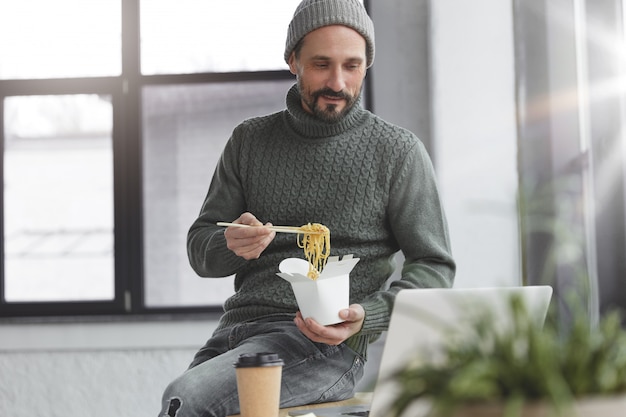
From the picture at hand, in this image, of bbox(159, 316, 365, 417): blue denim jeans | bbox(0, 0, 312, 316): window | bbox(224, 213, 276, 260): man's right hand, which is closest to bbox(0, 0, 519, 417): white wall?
bbox(0, 0, 312, 316): window

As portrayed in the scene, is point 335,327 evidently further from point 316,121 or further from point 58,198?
point 58,198

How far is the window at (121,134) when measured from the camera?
3875 millimetres

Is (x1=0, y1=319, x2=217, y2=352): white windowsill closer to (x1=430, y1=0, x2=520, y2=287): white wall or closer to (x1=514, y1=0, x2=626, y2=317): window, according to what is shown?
(x1=430, y1=0, x2=520, y2=287): white wall

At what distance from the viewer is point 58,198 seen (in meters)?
3.96

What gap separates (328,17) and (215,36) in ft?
6.23

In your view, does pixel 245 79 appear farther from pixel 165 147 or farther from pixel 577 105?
pixel 577 105

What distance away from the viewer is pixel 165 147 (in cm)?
391

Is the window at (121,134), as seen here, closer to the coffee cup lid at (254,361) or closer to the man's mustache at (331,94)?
the man's mustache at (331,94)

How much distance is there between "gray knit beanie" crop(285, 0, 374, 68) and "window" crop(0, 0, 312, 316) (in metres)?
1.72

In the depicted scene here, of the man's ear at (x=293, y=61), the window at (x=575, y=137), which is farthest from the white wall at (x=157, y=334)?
the man's ear at (x=293, y=61)

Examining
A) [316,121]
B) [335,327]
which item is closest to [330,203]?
[316,121]

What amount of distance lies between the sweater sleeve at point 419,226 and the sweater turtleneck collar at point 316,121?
16 cm

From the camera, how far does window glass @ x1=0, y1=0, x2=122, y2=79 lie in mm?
3924

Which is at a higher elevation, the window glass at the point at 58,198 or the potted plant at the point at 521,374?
the window glass at the point at 58,198
